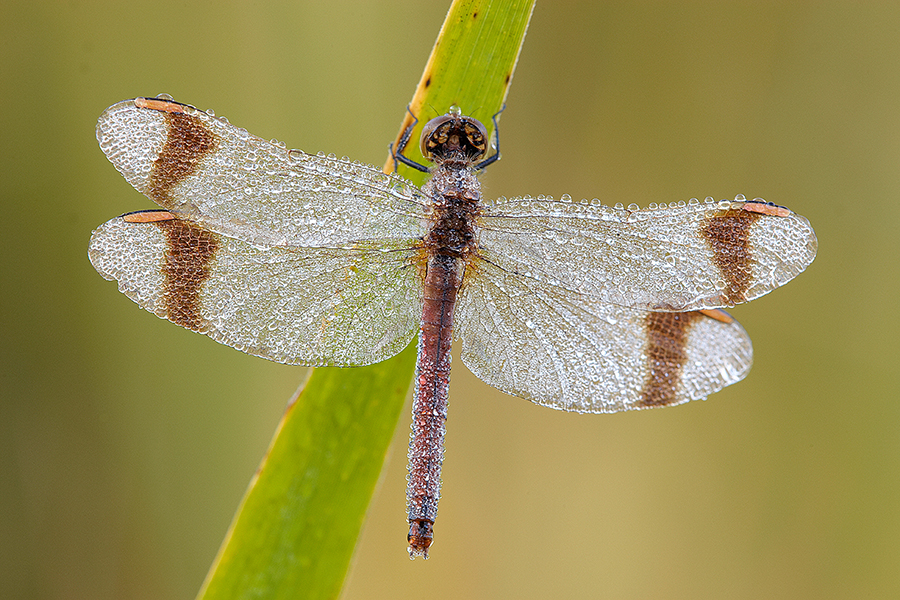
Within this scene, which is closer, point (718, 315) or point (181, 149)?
point (181, 149)

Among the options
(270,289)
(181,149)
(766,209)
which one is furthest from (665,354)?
(181,149)

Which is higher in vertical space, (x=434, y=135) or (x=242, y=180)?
(x=434, y=135)

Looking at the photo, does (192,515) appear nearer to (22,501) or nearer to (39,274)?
(22,501)

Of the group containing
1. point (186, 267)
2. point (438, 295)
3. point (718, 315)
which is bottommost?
point (186, 267)

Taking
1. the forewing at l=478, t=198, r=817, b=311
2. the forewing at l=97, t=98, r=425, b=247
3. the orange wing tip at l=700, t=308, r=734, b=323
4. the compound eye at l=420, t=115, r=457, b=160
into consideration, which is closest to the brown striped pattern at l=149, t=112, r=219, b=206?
the forewing at l=97, t=98, r=425, b=247

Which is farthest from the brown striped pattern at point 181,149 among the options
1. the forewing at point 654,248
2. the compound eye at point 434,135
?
the forewing at point 654,248

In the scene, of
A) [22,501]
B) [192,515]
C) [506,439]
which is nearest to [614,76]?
[506,439]

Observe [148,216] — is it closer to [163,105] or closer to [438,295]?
[163,105]

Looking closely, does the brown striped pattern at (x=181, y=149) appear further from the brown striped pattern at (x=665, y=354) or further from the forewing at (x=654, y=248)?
the brown striped pattern at (x=665, y=354)

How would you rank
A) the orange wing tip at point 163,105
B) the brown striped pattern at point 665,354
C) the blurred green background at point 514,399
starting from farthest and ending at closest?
the blurred green background at point 514,399 → the brown striped pattern at point 665,354 → the orange wing tip at point 163,105
